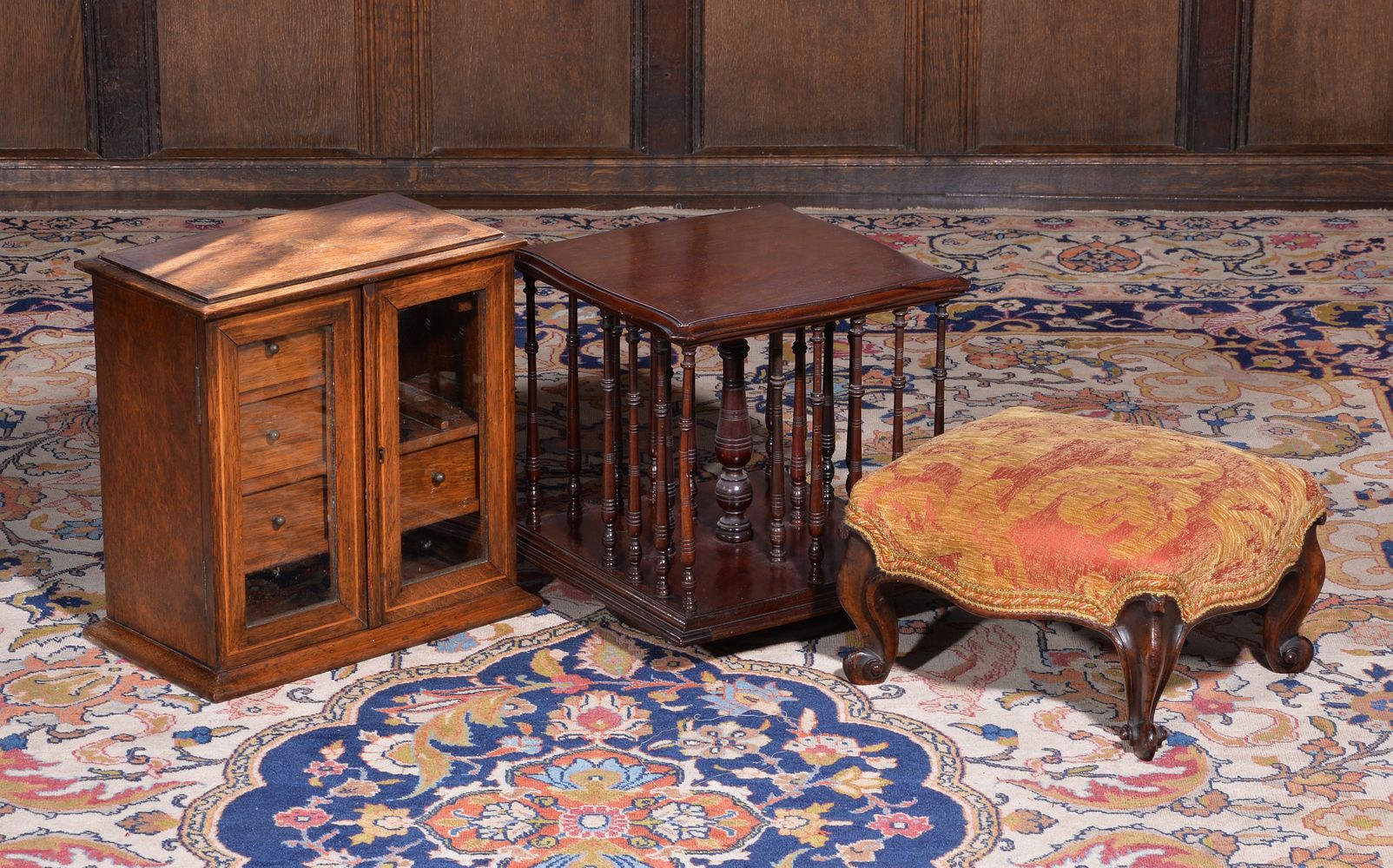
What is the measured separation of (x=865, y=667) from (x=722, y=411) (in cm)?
73

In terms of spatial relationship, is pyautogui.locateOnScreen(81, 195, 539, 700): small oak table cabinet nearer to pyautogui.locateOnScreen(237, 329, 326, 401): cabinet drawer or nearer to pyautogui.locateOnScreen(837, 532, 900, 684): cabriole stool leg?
pyautogui.locateOnScreen(237, 329, 326, 401): cabinet drawer

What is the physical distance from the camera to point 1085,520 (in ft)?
12.1

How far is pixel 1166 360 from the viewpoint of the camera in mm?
5930

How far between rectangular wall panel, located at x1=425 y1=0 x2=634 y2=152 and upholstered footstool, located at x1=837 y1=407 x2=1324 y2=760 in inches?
150

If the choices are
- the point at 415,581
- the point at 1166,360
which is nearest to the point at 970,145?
the point at 1166,360

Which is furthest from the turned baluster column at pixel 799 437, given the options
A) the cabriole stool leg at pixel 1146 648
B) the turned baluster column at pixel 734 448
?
the cabriole stool leg at pixel 1146 648

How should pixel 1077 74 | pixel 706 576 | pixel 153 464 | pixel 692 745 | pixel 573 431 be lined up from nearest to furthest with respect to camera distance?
pixel 692 745 < pixel 153 464 < pixel 706 576 < pixel 573 431 < pixel 1077 74

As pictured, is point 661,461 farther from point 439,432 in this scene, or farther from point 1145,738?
point 1145,738

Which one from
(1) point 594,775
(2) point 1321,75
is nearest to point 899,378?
(1) point 594,775

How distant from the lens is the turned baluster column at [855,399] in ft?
13.5

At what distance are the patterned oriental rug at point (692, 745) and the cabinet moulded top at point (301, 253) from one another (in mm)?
817

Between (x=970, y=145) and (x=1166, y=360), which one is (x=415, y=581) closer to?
(x=1166, y=360)

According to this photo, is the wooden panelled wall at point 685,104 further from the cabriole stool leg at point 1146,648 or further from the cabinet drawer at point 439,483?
the cabriole stool leg at point 1146,648

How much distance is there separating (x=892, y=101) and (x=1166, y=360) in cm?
205
